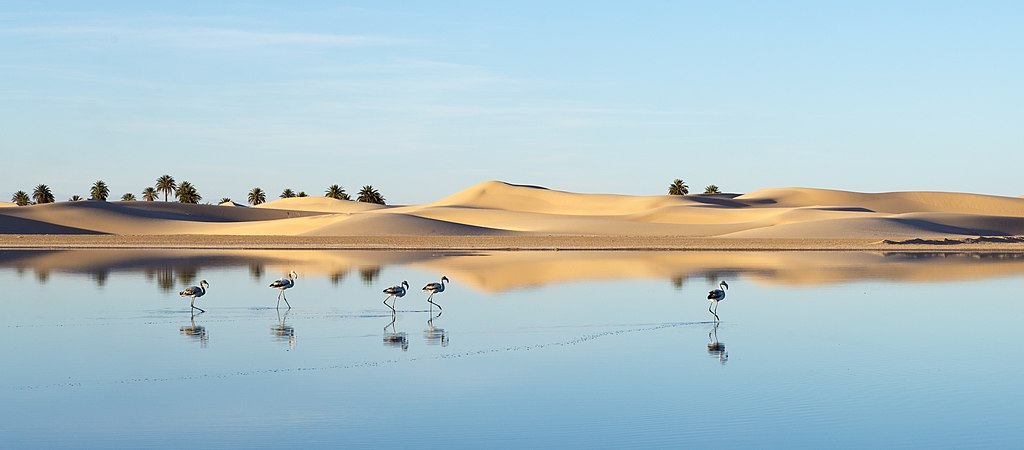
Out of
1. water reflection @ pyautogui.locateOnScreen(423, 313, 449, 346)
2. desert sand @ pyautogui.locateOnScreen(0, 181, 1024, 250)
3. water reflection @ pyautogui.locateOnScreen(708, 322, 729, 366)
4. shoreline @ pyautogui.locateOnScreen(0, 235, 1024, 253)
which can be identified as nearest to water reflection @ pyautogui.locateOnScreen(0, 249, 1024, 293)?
shoreline @ pyautogui.locateOnScreen(0, 235, 1024, 253)

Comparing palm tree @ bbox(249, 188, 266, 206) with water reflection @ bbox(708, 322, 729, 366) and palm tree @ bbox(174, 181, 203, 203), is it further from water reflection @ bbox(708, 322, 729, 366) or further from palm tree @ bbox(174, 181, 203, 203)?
water reflection @ bbox(708, 322, 729, 366)

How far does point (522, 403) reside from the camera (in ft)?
40.1

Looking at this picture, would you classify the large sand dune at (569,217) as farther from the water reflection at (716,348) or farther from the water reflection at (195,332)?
the water reflection at (195,332)

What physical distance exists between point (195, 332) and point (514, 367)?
5.91 metres

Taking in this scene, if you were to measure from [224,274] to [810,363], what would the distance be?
71.9ft

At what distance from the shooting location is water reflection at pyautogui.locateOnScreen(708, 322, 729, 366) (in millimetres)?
15344

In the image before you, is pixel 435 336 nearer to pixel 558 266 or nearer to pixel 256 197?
pixel 558 266

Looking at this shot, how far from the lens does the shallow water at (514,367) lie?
10875 mm

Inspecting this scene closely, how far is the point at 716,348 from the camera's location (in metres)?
16.4

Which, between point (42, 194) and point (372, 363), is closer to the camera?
point (372, 363)

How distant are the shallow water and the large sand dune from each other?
50.1 metres

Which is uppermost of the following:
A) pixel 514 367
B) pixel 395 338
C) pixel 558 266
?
pixel 558 266

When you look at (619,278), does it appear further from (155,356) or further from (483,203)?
(483,203)

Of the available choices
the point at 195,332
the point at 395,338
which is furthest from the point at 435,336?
the point at 195,332
